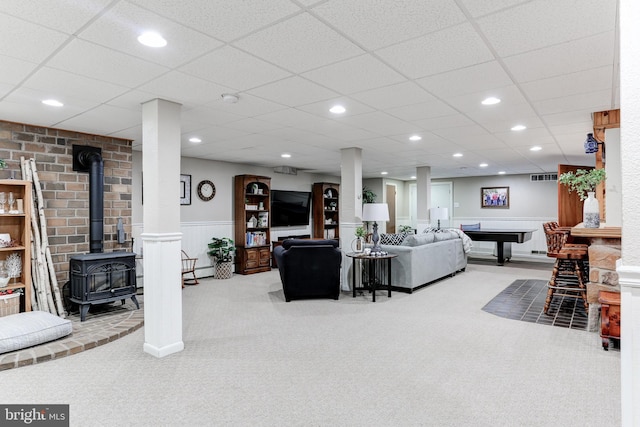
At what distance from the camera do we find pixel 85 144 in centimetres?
473

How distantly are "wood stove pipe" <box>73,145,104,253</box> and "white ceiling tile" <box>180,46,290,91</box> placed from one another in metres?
2.59

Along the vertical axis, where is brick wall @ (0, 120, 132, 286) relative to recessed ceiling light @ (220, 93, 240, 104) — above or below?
below

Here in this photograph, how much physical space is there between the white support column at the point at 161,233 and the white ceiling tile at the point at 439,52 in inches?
78.8

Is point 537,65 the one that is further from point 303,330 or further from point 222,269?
point 222,269

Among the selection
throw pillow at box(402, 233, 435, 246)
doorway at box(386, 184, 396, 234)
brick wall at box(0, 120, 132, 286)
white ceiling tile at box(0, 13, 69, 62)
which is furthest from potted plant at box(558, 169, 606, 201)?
doorway at box(386, 184, 396, 234)

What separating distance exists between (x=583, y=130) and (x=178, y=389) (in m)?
5.27

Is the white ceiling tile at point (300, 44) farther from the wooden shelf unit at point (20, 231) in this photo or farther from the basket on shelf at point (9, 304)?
the basket on shelf at point (9, 304)

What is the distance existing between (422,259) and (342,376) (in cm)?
343

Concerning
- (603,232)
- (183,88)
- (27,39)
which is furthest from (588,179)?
(27,39)

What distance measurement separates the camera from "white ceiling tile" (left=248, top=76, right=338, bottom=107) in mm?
2969

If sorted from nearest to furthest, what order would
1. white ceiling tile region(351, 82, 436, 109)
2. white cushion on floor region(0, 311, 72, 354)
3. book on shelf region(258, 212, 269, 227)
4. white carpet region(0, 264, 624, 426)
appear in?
white carpet region(0, 264, 624, 426) < white ceiling tile region(351, 82, 436, 109) < white cushion on floor region(0, 311, 72, 354) < book on shelf region(258, 212, 269, 227)

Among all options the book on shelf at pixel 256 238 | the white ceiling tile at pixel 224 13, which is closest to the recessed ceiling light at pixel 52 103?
the white ceiling tile at pixel 224 13

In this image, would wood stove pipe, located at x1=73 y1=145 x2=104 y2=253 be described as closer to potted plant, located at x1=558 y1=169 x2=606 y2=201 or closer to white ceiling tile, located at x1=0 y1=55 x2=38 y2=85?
white ceiling tile, located at x1=0 y1=55 x2=38 y2=85

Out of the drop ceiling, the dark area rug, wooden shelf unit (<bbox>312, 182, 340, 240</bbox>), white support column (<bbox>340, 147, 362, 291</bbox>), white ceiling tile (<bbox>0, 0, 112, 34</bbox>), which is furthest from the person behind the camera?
wooden shelf unit (<bbox>312, 182, 340, 240</bbox>)
